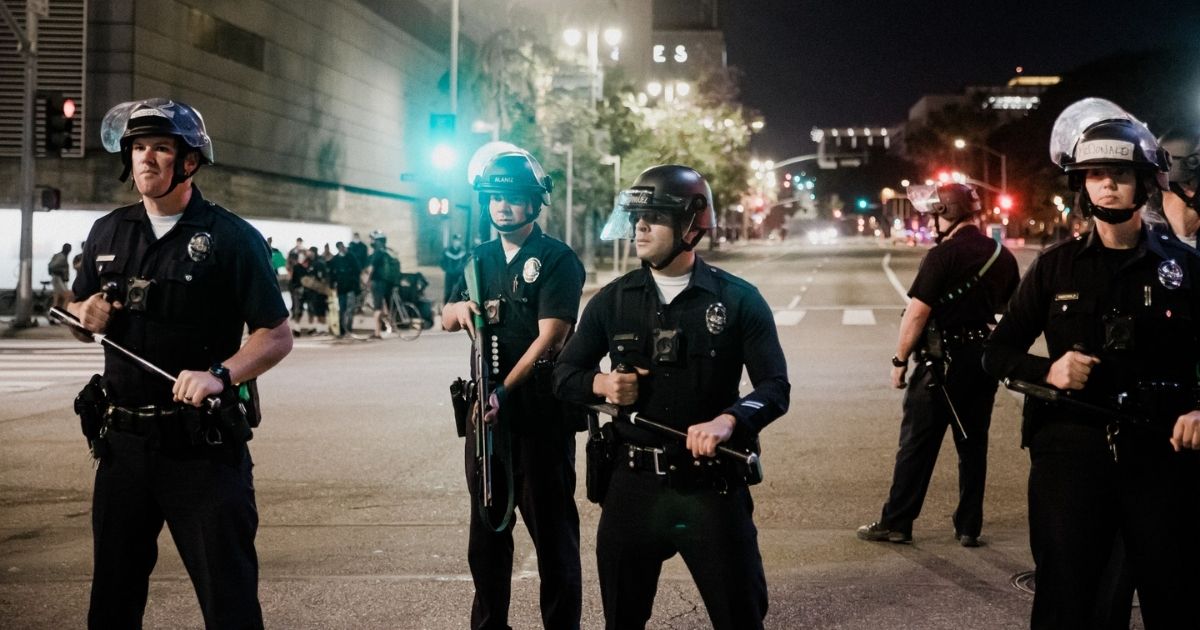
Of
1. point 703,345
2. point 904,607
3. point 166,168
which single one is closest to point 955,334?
point 904,607

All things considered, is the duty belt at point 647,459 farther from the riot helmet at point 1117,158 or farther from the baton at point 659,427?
the riot helmet at point 1117,158

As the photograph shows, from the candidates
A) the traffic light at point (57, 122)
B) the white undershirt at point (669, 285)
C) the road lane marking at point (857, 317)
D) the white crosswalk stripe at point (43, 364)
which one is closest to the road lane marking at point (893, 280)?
the road lane marking at point (857, 317)

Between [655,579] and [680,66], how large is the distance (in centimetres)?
16301

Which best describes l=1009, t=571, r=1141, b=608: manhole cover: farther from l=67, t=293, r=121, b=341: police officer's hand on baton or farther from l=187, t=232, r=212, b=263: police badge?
l=67, t=293, r=121, b=341: police officer's hand on baton

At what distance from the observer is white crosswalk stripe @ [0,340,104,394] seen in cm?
1527

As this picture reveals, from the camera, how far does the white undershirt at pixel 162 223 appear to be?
422 centimetres

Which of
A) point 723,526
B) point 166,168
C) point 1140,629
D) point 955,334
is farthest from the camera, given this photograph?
point 955,334

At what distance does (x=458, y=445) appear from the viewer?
1038 cm

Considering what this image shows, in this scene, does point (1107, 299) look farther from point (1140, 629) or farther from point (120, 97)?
point (120, 97)

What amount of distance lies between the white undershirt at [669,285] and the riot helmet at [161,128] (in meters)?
1.57

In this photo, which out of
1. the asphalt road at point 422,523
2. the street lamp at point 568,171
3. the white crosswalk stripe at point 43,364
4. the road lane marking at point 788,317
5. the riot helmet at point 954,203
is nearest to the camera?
the asphalt road at point 422,523

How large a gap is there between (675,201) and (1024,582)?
310cm

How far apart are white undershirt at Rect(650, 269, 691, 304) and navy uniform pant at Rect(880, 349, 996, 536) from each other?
3084 millimetres

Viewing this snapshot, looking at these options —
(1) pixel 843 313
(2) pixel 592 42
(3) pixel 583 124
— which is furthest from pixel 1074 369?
(2) pixel 592 42
